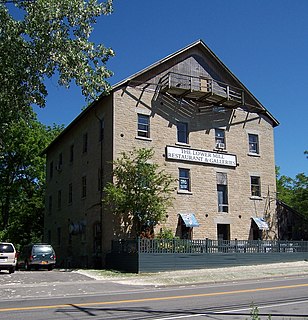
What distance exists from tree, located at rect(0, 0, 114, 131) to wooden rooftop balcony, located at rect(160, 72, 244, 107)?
39.6ft

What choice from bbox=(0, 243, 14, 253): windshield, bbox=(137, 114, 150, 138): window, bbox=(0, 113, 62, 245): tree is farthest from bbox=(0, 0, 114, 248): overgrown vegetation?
bbox=(0, 113, 62, 245): tree

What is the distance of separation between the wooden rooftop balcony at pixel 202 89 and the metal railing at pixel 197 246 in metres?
10.0

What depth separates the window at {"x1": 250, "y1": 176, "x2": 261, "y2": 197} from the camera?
32344 millimetres

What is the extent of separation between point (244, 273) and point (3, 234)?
3346 cm

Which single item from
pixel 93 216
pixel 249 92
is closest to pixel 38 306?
pixel 93 216

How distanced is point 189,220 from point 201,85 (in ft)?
31.9

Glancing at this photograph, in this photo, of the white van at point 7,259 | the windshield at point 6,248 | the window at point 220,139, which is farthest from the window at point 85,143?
the white van at point 7,259

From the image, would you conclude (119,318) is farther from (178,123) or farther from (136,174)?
(178,123)

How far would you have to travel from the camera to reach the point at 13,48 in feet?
54.4

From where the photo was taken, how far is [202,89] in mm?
31641

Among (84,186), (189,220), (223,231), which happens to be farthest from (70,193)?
(223,231)

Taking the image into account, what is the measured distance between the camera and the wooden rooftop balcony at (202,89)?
97.5 feet

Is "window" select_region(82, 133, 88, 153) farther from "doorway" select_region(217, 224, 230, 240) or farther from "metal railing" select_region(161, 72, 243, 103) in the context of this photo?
"doorway" select_region(217, 224, 230, 240)

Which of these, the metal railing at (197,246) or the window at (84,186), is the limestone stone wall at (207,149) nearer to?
the metal railing at (197,246)
